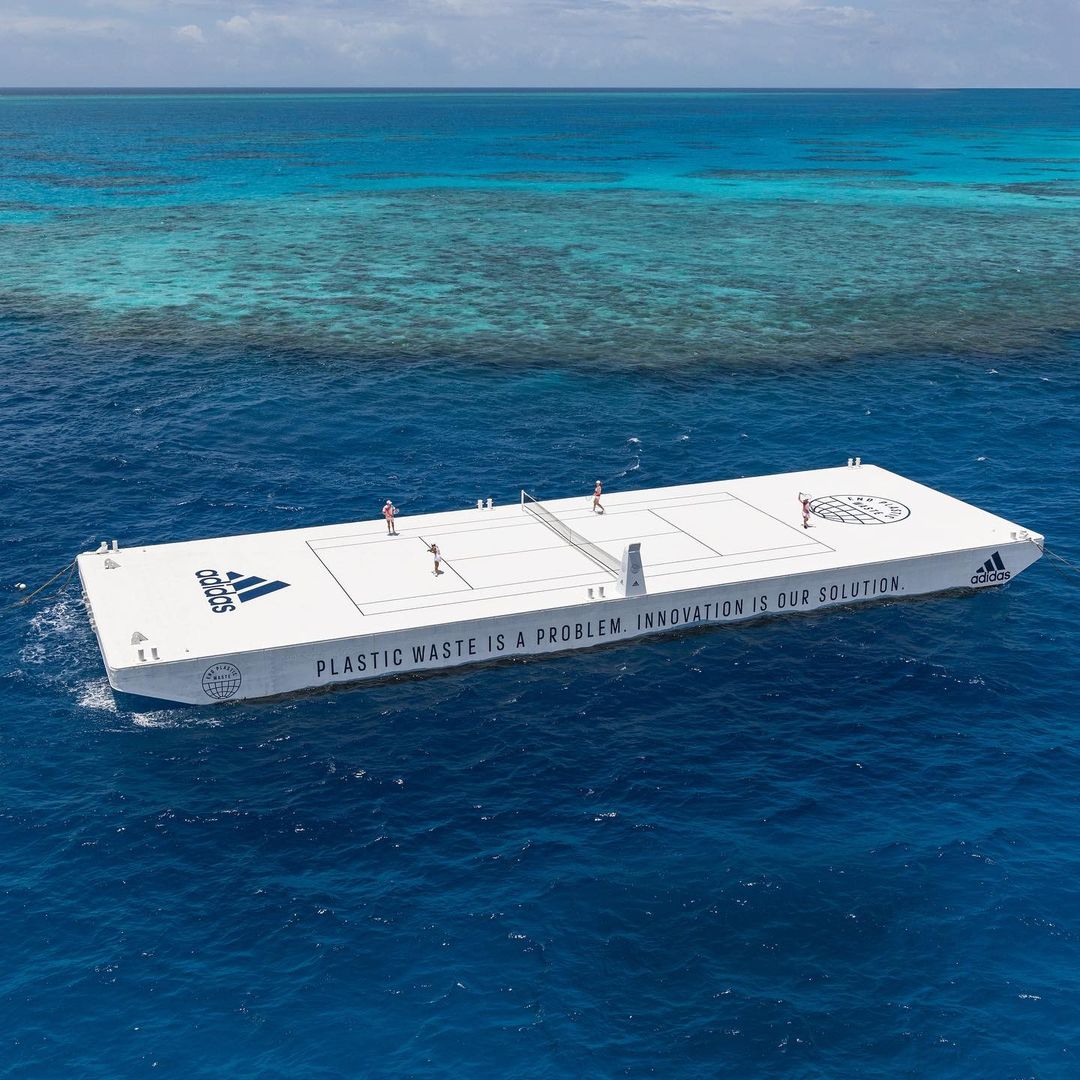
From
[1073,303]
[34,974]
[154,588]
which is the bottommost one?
[34,974]

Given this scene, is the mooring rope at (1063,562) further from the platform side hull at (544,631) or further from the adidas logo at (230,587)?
the adidas logo at (230,587)

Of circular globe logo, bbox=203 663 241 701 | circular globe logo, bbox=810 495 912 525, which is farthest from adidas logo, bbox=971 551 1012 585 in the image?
circular globe logo, bbox=203 663 241 701

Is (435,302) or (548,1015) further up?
(435,302)

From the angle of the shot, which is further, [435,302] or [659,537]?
[435,302]

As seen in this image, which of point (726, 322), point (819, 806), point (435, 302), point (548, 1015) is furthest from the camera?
point (435, 302)

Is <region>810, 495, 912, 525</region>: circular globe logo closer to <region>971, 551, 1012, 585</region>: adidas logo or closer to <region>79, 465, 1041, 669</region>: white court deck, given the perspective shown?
<region>79, 465, 1041, 669</region>: white court deck

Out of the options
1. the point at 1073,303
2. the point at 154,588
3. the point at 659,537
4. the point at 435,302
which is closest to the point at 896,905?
the point at 659,537

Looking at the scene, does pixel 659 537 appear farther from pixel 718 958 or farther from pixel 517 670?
pixel 718 958
